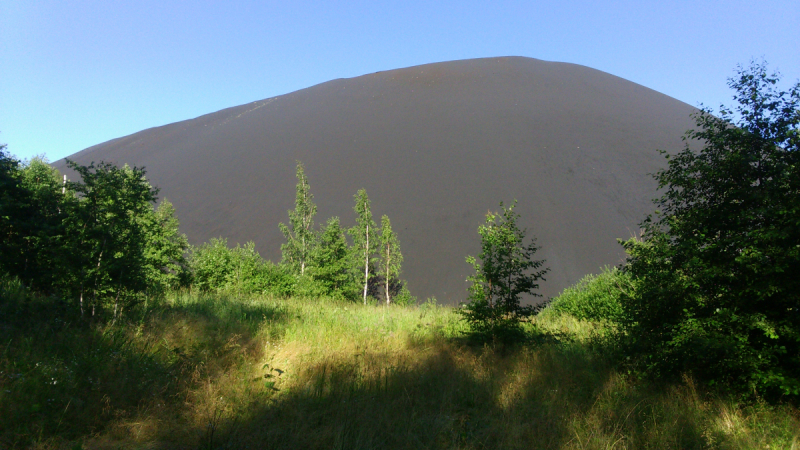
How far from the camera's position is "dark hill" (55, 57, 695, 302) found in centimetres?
2994

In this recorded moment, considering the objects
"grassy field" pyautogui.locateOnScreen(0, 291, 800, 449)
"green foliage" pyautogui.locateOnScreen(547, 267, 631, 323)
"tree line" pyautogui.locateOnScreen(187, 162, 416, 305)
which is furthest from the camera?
"tree line" pyautogui.locateOnScreen(187, 162, 416, 305)

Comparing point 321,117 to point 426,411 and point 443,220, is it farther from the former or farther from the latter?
point 426,411

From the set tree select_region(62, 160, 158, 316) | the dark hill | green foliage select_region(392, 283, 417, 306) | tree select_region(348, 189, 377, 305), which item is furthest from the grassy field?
the dark hill

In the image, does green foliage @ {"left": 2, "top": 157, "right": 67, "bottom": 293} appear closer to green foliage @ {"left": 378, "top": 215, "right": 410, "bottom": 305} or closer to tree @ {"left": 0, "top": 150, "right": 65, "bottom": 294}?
tree @ {"left": 0, "top": 150, "right": 65, "bottom": 294}

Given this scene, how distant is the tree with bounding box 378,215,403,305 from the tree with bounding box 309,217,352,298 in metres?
2.57

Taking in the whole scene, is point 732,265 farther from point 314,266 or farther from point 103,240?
point 314,266

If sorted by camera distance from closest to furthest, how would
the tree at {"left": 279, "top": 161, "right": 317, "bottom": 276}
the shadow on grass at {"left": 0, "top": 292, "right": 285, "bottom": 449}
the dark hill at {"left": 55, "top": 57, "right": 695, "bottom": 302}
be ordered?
the shadow on grass at {"left": 0, "top": 292, "right": 285, "bottom": 449} → the tree at {"left": 279, "top": 161, "right": 317, "bottom": 276} → the dark hill at {"left": 55, "top": 57, "right": 695, "bottom": 302}

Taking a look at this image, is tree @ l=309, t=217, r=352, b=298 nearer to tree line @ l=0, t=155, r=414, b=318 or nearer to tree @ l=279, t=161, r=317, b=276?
tree @ l=279, t=161, r=317, b=276

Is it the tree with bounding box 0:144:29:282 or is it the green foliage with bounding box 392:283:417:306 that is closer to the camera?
the tree with bounding box 0:144:29:282

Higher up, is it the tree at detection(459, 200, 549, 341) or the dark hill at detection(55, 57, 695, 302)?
the dark hill at detection(55, 57, 695, 302)

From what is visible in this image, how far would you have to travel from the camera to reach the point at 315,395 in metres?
5.18

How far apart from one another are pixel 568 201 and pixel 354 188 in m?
18.4

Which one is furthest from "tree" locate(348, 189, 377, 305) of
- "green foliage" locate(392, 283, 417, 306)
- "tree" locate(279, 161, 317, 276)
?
"tree" locate(279, 161, 317, 276)

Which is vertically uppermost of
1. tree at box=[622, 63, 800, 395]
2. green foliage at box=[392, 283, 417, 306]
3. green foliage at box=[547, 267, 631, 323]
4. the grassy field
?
tree at box=[622, 63, 800, 395]
